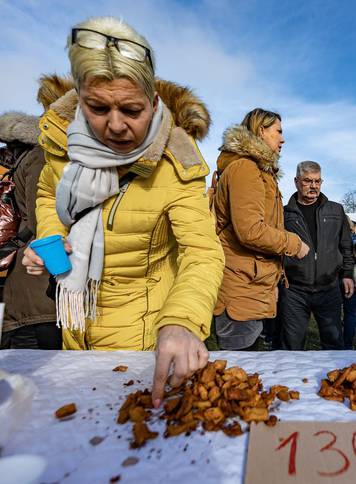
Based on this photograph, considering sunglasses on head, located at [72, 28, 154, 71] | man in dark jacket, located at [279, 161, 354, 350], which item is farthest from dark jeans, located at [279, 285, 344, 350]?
sunglasses on head, located at [72, 28, 154, 71]

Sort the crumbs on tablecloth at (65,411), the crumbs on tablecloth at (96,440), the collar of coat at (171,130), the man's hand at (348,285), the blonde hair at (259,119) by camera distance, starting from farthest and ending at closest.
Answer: the man's hand at (348,285)
the blonde hair at (259,119)
the collar of coat at (171,130)
the crumbs on tablecloth at (65,411)
the crumbs on tablecloth at (96,440)

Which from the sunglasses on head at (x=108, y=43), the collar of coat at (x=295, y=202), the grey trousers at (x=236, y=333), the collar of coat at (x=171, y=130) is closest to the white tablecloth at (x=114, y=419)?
the collar of coat at (x=171, y=130)

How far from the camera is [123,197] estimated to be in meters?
1.34

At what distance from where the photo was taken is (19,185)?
1911 millimetres

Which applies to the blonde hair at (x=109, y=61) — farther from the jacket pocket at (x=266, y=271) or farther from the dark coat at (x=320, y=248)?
the dark coat at (x=320, y=248)

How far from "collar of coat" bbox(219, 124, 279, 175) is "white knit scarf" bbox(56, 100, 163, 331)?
3.42 feet

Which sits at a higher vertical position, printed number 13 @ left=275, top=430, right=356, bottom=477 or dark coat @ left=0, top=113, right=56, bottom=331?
dark coat @ left=0, top=113, right=56, bottom=331

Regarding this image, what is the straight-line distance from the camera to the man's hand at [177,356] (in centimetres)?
89

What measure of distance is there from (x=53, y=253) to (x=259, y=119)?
174 centimetres

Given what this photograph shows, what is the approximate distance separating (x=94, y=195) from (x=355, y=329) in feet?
12.6

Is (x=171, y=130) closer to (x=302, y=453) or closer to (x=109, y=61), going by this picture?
(x=109, y=61)

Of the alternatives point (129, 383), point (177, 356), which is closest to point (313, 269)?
point (129, 383)

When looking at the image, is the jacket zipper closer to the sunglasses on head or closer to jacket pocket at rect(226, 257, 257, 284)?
the sunglasses on head

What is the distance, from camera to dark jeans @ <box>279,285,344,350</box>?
3.17 m
